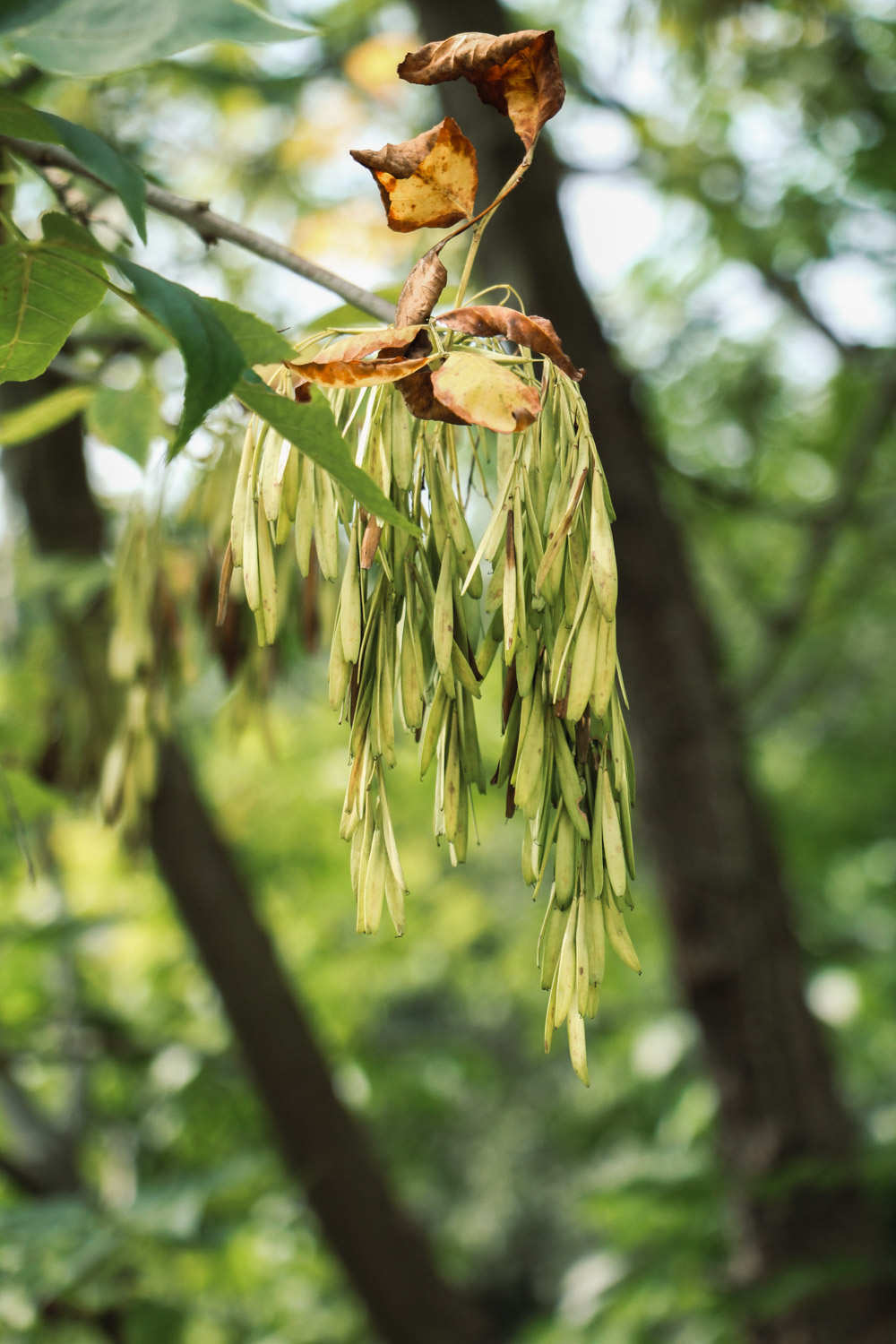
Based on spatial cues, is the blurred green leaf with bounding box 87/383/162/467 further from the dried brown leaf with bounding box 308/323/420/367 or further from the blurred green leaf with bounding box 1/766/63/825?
the dried brown leaf with bounding box 308/323/420/367

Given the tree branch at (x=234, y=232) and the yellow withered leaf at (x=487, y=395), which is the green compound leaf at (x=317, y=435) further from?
the tree branch at (x=234, y=232)

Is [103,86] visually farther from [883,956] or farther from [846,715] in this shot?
[846,715]

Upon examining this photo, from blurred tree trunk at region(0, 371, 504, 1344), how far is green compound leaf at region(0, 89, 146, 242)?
6.35 feet

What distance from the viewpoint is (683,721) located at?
6.57 ft

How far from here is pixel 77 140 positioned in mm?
502

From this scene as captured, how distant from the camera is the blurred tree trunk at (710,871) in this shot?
6.40 feet

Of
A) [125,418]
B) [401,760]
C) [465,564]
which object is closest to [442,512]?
[465,564]

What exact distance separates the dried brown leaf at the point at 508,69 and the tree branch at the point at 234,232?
12 cm

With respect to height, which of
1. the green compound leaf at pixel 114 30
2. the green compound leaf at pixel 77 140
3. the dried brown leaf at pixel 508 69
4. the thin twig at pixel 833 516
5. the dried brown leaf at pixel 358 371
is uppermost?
the green compound leaf at pixel 114 30

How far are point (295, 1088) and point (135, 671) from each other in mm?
1633

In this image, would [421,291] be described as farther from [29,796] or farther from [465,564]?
[29,796]

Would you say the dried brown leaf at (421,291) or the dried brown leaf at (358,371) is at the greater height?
the dried brown leaf at (421,291)

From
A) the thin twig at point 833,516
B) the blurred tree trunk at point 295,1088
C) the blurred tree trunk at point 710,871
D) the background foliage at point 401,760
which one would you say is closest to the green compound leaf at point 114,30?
the background foliage at point 401,760

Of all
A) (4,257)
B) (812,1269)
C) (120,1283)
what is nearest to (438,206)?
(4,257)
